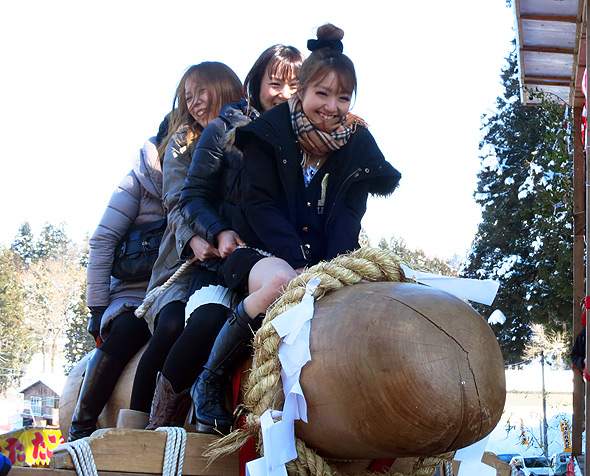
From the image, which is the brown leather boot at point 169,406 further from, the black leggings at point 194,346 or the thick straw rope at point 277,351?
the thick straw rope at point 277,351

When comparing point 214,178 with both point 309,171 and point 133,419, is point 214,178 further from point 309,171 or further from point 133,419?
point 133,419

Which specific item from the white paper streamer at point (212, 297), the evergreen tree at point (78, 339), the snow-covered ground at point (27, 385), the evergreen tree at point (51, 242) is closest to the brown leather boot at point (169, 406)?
the white paper streamer at point (212, 297)

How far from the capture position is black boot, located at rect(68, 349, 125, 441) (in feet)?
Result: 12.3

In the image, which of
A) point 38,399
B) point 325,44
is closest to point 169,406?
point 325,44

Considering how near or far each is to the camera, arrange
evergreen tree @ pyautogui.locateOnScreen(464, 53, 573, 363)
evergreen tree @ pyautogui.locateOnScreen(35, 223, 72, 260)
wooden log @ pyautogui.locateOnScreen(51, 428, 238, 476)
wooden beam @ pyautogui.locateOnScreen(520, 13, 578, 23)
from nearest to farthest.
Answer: wooden log @ pyautogui.locateOnScreen(51, 428, 238, 476) → wooden beam @ pyautogui.locateOnScreen(520, 13, 578, 23) → evergreen tree @ pyautogui.locateOnScreen(464, 53, 573, 363) → evergreen tree @ pyautogui.locateOnScreen(35, 223, 72, 260)

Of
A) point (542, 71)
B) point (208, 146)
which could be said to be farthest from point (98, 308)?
point (542, 71)

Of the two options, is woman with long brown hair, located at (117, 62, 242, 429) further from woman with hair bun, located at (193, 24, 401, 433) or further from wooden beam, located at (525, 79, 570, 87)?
wooden beam, located at (525, 79, 570, 87)

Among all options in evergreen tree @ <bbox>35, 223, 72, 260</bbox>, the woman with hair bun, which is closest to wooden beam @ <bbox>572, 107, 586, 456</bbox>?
the woman with hair bun

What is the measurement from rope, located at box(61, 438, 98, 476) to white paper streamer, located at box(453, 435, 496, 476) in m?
1.04

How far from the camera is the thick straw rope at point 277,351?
6.53ft

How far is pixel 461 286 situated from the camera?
2.21 metres

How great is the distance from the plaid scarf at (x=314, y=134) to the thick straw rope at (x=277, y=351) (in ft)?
2.26

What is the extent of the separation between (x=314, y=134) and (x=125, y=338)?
1.68m

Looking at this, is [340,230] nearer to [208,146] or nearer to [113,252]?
[208,146]
